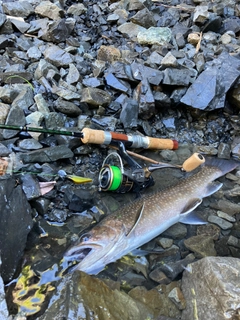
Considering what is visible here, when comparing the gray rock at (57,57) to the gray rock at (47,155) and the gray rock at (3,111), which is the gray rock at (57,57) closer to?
the gray rock at (3,111)

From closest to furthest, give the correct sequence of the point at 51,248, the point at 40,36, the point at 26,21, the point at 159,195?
the point at 51,248 < the point at 159,195 < the point at 40,36 < the point at 26,21

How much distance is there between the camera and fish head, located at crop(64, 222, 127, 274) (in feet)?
12.4

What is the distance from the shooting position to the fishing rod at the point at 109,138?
473 centimetres

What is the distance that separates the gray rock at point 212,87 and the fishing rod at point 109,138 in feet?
3.08

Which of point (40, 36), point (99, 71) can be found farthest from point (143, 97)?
point (40, 36)

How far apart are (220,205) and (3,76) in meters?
3.69

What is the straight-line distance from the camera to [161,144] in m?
5.44

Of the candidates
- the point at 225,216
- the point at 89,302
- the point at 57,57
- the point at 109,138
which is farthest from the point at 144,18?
the point at 89,302

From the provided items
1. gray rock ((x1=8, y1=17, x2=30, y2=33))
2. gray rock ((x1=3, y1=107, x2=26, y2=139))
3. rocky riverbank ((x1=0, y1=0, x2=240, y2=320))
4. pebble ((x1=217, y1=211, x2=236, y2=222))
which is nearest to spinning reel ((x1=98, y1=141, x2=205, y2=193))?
rocky riverbank ((x1=0, y1=0, x2=240, y2=320))

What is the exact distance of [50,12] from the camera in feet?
25.4

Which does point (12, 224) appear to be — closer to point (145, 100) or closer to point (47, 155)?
point (47, 155)

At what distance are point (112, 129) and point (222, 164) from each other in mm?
1611

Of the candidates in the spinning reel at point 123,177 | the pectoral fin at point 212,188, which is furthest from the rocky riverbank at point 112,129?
the spinning reel at point 123,177

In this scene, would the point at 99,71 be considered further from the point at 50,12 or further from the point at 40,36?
the point at 50,12
